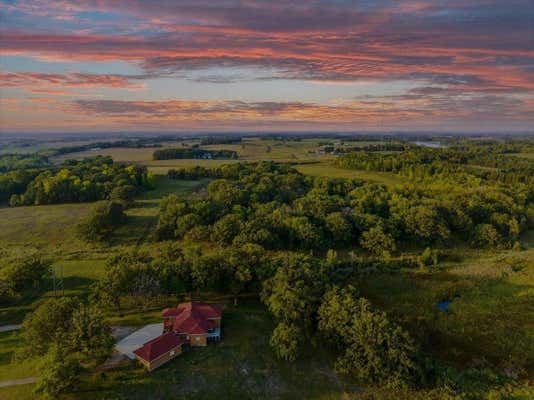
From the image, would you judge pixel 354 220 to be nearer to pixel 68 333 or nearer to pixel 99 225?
pixel 68 333

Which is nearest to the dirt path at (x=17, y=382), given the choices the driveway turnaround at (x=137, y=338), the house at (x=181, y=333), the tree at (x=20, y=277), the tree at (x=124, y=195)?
the driveway turnaround at (x=137, y=338)

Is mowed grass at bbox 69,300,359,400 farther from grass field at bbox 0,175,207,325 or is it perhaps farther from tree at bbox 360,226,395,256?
tree at bbox 360,226,395,256

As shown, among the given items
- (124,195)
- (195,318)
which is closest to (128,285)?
(195,318)

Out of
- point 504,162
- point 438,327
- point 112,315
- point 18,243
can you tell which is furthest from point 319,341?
point 504,162

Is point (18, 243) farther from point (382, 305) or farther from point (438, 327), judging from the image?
point (438, 327)

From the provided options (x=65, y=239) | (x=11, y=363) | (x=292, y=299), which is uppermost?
(x=292, y=299)

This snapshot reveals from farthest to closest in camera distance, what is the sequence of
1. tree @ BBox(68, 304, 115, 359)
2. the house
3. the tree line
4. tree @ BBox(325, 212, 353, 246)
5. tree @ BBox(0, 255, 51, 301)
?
tree @ BBox(325, 212, 353, 246), the tree line, tree @ BBox(0, 255, 51, 301), the house, tree @ BBox(68, 304, 115, 359)

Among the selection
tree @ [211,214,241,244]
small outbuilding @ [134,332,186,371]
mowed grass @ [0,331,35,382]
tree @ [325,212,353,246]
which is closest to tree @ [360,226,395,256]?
tree @ [325,212,353,246]
